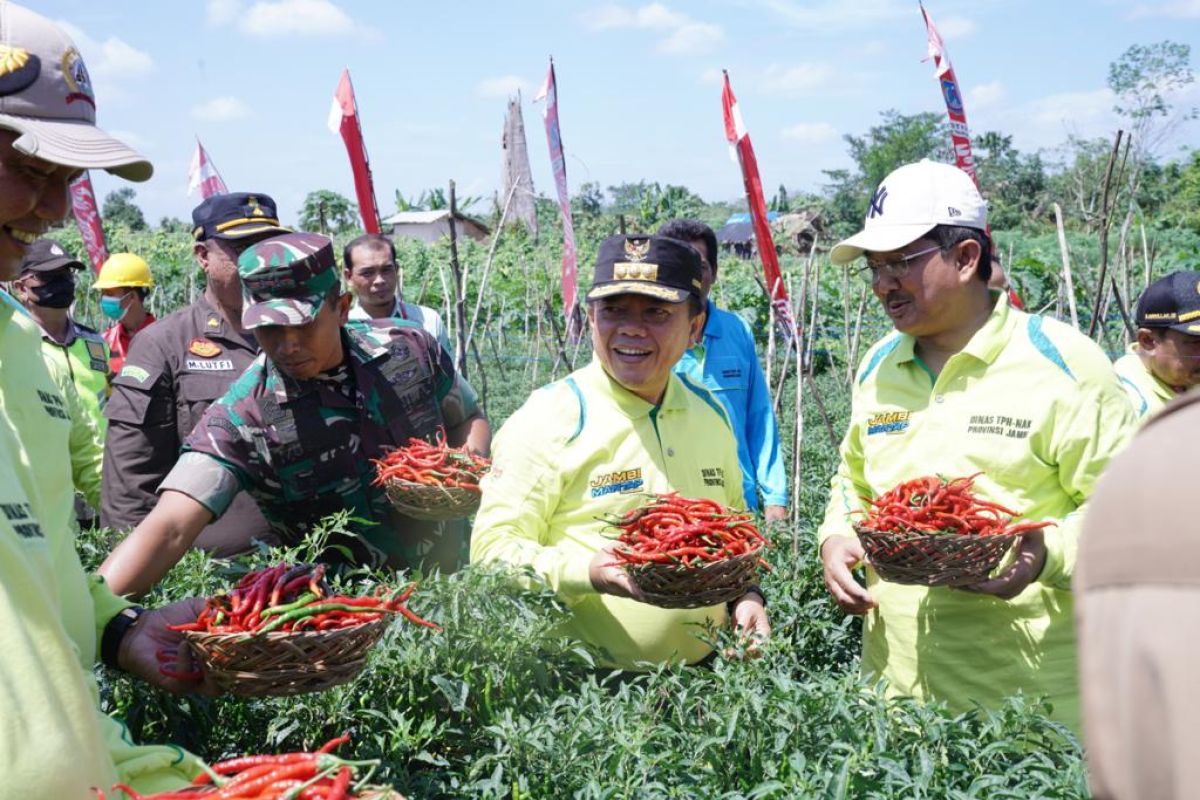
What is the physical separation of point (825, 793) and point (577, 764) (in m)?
0.60

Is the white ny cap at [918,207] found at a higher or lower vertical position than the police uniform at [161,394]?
higher

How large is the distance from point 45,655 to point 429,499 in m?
2.32

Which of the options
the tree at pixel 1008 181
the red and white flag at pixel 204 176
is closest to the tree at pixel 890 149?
the tree at pixel 1008 181

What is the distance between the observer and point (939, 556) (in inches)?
113

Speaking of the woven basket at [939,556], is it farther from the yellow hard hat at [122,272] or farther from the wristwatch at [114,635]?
the yellow hard hat at [122,272]

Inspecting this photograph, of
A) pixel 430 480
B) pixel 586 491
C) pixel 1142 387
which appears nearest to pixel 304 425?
pixel 430 480

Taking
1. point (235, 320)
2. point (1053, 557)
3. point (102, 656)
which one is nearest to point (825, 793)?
point (1053, 557)

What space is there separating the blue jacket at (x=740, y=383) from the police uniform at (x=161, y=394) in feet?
7.87

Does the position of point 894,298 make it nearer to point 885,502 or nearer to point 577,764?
point 885,502

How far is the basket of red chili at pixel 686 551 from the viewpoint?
9.62ft

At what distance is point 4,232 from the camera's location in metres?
1.96

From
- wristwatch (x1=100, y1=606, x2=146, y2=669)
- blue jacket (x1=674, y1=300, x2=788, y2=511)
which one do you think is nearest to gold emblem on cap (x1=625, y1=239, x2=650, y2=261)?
wristwatch (x1=100, y1=606, x2=146, y2=669)

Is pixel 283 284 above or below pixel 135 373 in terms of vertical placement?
above

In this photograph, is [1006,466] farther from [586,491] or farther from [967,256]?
[586,491]
